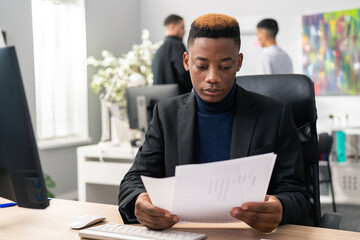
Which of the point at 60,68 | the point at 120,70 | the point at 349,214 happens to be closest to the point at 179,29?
the point at 120,70

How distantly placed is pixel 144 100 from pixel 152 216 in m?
2.11

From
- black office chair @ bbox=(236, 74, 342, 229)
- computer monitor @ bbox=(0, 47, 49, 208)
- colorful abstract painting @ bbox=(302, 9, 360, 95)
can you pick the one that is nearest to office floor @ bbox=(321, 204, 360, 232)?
colorful abstract painting @ bbox=(302, 9, 360, 95)

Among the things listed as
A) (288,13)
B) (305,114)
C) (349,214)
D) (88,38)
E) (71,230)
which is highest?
(288,13)

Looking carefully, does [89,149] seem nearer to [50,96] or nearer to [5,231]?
[50,96]

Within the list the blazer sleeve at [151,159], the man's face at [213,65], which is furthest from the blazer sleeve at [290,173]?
the blazer sleeve at [151,159]

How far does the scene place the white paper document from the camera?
865 millimetres

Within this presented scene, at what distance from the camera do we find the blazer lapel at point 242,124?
4.04 ft

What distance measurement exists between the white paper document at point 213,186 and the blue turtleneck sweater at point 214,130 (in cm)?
34

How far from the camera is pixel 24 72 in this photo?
397 centimetres

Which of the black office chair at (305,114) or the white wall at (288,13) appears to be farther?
the white wall at (288,13)

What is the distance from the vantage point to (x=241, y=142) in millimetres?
1237

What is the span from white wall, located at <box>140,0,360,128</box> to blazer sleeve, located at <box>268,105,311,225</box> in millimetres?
3487

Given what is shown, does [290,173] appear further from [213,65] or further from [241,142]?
[213,65]

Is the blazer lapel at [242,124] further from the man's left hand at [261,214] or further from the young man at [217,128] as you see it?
the man's left hand at [261,214]
